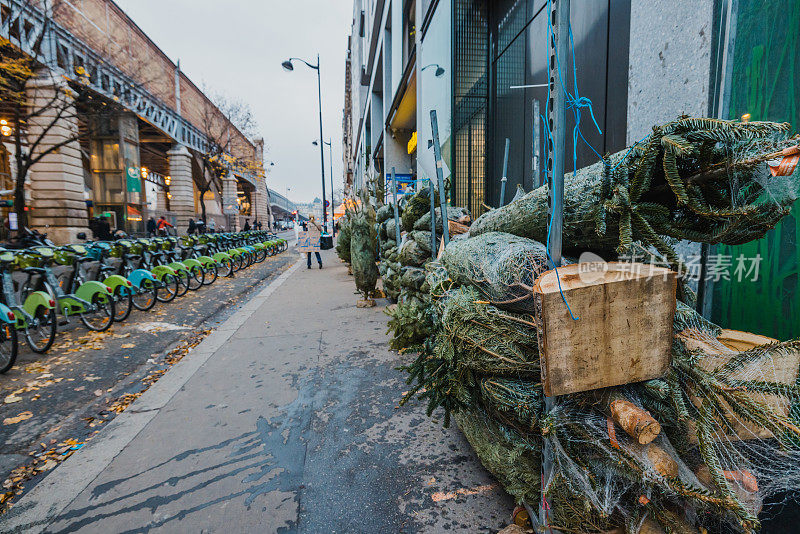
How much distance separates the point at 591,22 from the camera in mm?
4266

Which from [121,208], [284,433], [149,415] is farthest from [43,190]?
[284,433]

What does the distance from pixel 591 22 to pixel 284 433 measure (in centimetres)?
540

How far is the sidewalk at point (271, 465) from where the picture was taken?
2238 mm

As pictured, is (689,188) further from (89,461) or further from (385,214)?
(385,214)

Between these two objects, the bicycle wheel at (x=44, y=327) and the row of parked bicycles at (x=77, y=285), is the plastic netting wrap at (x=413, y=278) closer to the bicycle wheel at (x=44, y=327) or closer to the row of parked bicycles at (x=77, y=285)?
the row of parked bicycles at (x=77, y=285)

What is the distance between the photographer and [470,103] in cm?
848

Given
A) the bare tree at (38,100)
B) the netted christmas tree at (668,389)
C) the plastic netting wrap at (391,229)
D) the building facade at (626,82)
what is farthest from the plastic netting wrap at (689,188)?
the bare tree at (38,100)

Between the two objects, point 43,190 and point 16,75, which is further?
point 43,190

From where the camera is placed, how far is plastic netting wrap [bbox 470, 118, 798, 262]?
1.44 m

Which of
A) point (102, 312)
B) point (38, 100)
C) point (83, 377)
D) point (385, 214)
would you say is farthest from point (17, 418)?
point (38, 100)

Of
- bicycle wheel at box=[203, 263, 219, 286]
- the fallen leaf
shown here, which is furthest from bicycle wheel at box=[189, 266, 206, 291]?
the fallen leaf

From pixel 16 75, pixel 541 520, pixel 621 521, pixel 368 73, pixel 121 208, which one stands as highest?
pixel 368 73

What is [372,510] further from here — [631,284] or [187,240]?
[187,240]

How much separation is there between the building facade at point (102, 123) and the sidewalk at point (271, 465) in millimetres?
15378
